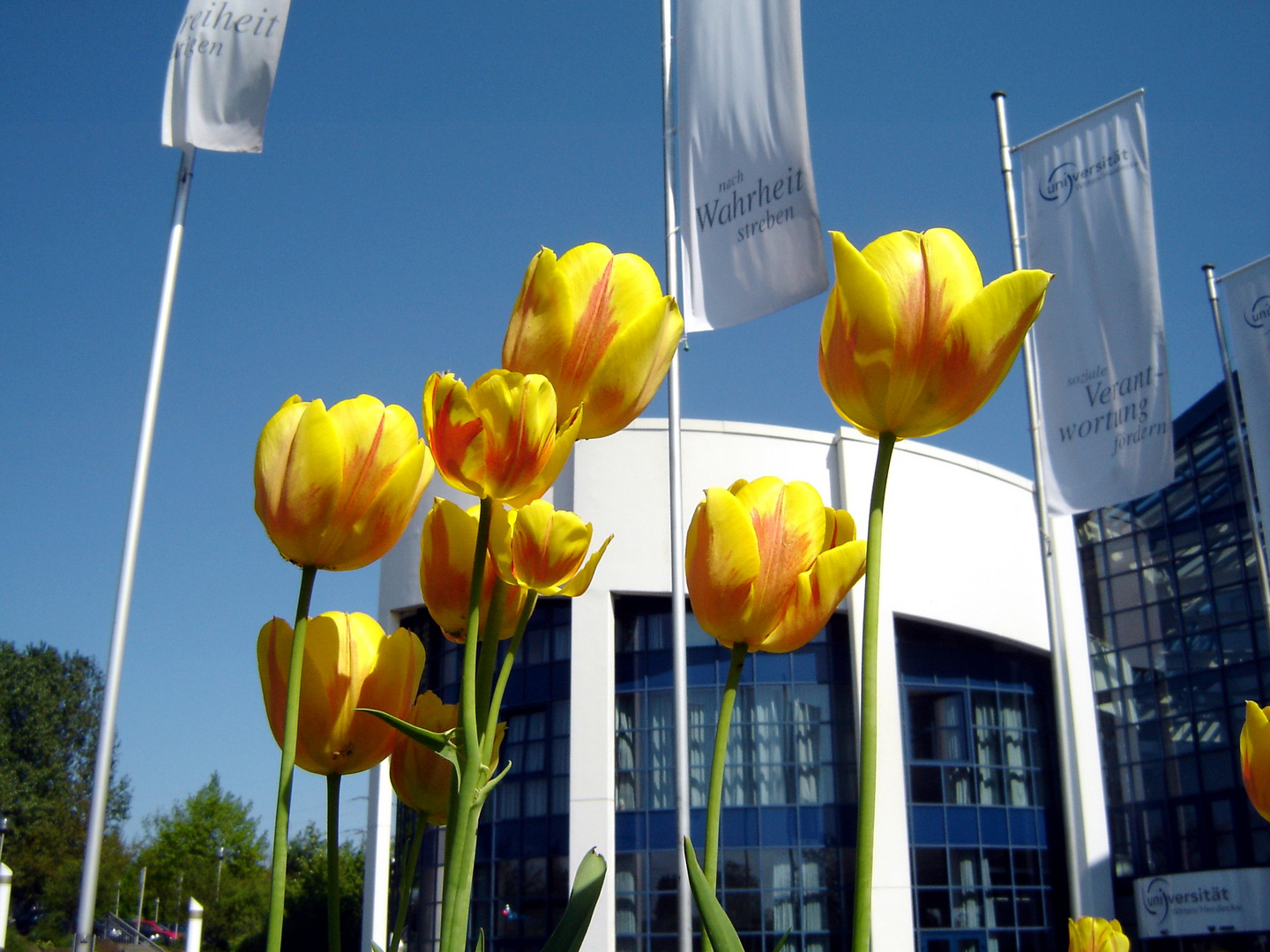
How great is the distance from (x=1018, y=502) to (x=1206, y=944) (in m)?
8.06

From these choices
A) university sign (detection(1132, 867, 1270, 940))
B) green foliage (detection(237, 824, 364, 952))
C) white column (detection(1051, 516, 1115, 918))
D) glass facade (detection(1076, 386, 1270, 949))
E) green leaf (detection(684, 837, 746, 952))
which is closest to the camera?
green leaf (detection(684, 837, 746, 952))

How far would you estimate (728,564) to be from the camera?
684mm

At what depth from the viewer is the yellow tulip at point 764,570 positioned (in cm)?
68

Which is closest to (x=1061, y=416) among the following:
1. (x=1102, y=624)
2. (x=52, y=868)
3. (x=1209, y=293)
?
(x=1209, y=293)

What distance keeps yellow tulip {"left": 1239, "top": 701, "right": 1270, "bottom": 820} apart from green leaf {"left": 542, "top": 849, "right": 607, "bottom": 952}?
0.63m

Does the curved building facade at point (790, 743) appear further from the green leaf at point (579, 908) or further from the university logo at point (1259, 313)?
the green leaf at point (579, 908)

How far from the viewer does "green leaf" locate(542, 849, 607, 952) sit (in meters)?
0.56

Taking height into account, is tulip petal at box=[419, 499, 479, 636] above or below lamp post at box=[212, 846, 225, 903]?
above

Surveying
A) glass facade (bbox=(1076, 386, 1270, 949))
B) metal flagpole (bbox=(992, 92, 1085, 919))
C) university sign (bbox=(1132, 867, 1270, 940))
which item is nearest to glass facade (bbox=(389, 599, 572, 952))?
metal flagpole (bbox=(992, 92, 1085, 919))

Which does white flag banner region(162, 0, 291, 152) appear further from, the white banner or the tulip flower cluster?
the tulip flower cluster

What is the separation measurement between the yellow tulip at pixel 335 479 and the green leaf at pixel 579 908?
0.72ft

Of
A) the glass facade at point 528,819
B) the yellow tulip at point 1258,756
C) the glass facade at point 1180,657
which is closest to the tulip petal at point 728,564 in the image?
the yellow tulip at point 1258,756

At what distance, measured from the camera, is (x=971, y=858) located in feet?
54.8

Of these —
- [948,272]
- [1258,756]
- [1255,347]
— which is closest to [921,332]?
[948,272]
